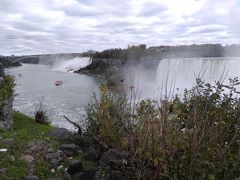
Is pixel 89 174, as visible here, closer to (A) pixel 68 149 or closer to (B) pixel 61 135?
(A) pixel 68 149

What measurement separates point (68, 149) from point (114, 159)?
1.53 metres

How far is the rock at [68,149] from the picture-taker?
22.4ft

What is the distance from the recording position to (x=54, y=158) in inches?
255

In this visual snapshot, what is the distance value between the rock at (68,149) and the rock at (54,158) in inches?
8.5

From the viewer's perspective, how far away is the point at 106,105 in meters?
6.44

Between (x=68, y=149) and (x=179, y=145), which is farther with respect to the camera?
(x=68, y=149)

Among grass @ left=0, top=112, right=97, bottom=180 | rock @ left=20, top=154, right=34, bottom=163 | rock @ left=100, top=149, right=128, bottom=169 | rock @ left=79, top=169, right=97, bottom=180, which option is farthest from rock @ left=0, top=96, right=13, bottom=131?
rock @ left=79, top=169, right=97, bottom=180

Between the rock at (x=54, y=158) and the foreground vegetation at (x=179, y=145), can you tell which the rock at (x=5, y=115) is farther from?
the foreground vegetation at (x=179, y=145)

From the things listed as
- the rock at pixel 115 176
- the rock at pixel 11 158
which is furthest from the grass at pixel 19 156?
the rock at pixel 115 176

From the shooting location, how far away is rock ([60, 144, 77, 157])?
22.4 ft

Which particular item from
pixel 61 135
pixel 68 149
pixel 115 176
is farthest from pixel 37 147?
pixel 115 176


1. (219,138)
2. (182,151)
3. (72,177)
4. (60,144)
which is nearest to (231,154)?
(219,138)

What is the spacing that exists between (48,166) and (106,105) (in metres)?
1.32

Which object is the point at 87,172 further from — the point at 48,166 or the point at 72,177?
the point at 48,166
